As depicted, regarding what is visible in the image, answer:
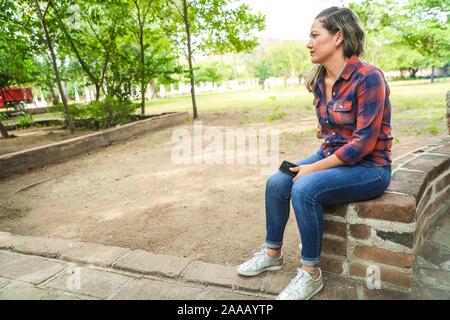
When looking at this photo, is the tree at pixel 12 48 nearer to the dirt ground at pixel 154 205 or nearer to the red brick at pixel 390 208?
the dirt ground at pixel 154 205

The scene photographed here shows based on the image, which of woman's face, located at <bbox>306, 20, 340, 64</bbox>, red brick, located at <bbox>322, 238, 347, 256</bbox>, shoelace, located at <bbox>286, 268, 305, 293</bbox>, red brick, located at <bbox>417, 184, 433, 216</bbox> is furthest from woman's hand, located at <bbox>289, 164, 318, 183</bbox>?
red brick, located at <bbox>417, 184, 433, 216</bbox>

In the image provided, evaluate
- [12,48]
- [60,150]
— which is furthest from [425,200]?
[12,48]

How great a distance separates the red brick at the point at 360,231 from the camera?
191cm

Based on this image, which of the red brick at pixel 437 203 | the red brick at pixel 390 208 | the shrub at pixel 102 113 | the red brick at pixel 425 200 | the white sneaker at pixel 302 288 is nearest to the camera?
the red brick at pixel 390 208

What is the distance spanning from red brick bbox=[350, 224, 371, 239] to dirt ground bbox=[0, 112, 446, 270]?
1.77ft

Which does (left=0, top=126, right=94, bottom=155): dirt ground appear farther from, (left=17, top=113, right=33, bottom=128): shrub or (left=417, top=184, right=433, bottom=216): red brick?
(left=417, top=184, right=433, bottom=216): red brick

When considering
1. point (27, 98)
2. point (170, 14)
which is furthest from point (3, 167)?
point (27, 98)

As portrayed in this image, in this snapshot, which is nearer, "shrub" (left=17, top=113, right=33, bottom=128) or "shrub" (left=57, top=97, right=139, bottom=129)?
"shrub" (left=57, top=97, right=139, bottom=129)

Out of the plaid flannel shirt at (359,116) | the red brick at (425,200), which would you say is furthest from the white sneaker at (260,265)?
the red brick at (425,200)

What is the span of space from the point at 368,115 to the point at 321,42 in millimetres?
540

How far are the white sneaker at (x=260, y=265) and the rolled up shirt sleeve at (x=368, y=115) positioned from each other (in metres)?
0.87

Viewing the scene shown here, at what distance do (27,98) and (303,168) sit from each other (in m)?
19.7

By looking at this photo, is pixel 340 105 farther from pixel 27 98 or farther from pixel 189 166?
pixel 27 98

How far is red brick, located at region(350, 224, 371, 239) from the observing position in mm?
1913
